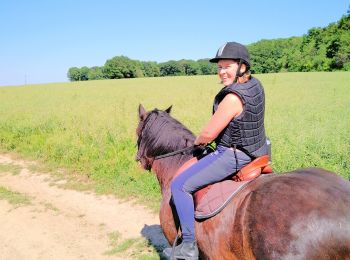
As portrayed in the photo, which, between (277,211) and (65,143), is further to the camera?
(65,143)

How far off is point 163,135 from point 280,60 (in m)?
95.1

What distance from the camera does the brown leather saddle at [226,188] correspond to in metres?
3.24

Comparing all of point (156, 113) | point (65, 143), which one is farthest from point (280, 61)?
point (156, 113)

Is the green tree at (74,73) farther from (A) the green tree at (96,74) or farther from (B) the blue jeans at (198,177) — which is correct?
(B) the blue jeans at (198,177)

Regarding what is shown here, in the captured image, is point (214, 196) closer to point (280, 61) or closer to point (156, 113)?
point (156, 113)

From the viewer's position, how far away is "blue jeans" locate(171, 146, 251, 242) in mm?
3357

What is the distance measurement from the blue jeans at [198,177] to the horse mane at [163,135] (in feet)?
2.27

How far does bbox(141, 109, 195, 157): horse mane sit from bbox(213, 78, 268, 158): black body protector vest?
37.4 inches

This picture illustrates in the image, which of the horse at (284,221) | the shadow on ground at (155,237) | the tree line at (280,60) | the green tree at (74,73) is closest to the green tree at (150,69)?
the tree line at (280,60)

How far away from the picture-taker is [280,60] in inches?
3679

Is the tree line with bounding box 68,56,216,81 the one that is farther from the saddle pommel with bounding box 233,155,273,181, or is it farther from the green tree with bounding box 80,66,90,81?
the saddle pommel with bounding box 233,155,273,181

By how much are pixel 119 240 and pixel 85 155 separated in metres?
5.27

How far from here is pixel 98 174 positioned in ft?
31.8

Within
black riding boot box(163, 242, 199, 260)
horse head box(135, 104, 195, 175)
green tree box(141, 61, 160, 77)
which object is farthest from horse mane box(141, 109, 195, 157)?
green tree box(141, 61, 160, 77)
